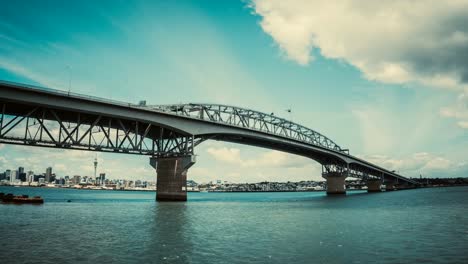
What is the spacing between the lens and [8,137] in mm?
51000

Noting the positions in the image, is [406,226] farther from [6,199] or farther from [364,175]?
[364,175]

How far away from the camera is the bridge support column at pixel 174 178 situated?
227 feet

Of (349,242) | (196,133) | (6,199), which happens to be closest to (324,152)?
(196,133)

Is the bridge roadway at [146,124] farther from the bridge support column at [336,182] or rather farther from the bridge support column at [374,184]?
the bridge support column at [374,184]

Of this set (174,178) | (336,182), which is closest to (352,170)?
(336,182)

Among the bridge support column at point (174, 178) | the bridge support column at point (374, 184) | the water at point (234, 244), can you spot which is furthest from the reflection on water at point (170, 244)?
the bridge support column at point (374, 184)

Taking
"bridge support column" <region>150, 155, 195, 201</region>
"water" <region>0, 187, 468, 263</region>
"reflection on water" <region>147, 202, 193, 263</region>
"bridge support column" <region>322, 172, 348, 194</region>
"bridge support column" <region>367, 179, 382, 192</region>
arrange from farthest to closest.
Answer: "bridge support column" <region>367, 179, 382, 192</region>
"bridge support column" <region>322, 172, 348, 194</region>
"bridge support column" <region>150, 155, 195, 201</region>
"reflection on water" <region>147, 202, 193, 263</region>
"water" <region>0, 187, 468, 263</region>

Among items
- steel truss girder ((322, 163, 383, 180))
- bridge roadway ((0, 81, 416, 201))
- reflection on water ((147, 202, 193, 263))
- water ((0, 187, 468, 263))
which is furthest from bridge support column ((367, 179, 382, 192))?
reflection on water ((147, 202, 193, 263))

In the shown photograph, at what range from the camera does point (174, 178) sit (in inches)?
2744

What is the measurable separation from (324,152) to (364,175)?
5430 cm

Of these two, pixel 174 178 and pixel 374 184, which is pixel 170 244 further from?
pixel 374 184

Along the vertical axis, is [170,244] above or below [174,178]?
below

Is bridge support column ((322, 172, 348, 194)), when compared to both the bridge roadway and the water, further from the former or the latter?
the water

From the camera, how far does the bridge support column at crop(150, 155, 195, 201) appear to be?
69.2 m
